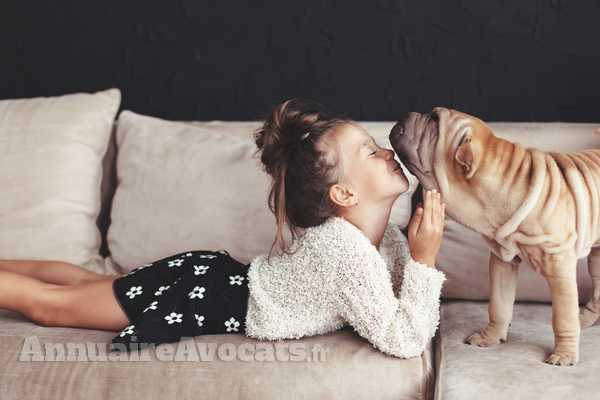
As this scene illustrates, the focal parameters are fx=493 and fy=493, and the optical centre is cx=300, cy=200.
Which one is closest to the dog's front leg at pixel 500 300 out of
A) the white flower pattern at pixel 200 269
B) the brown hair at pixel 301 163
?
the brown hair at pixel 301 163

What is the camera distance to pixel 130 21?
80.1 inches

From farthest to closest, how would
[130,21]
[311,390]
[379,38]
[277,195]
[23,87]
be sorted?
[23,87], [130,21], [379,38], [277,195], [311,390]

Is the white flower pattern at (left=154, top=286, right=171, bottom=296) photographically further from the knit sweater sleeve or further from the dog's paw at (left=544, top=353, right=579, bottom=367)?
the dog's paw at (left=544, top=353, right=579, bottom=367)

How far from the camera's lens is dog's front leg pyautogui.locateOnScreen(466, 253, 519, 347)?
3.50 feet

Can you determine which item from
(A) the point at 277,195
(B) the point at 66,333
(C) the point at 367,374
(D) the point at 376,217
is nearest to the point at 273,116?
(A) the point at 277,195

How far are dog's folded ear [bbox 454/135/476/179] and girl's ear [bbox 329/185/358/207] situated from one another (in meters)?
0.26

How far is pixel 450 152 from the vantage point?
0.97m

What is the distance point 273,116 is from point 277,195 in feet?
0.62

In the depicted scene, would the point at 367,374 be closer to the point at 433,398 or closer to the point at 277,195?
the point at 433,398

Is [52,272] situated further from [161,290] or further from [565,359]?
[565,359]

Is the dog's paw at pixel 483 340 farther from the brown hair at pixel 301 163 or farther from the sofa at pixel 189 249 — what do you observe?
the brown hair at pixel 301 163

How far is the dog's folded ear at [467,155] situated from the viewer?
93cm

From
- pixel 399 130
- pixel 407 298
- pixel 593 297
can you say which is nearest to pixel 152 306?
pixel 407 298

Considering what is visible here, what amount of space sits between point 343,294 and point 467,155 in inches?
14.9
